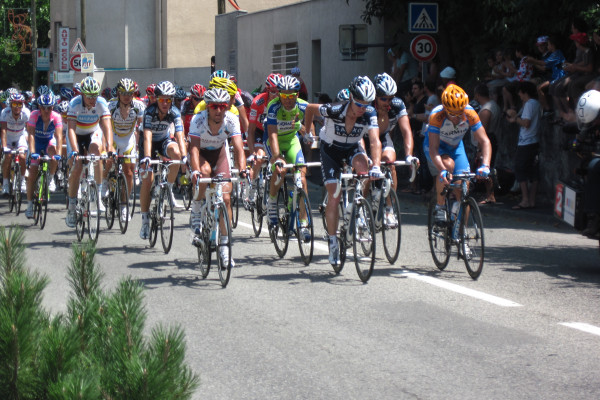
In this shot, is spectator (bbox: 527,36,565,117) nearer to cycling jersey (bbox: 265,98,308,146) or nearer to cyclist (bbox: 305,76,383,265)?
cycling jersey (bbox: 265,98,308,146)

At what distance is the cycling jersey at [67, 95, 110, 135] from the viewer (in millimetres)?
13234

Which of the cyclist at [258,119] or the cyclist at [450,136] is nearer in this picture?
the cyclist at [450,136]

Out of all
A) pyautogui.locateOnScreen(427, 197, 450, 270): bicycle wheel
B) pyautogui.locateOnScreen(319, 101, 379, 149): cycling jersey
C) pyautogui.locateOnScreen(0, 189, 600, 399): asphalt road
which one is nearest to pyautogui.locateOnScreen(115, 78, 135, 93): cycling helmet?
pyautogui.locateOnScreen(0, 189, 600, 399): asphalt road

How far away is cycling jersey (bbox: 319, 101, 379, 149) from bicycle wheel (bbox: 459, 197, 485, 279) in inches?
52.0

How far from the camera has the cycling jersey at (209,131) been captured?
9992 millimetres

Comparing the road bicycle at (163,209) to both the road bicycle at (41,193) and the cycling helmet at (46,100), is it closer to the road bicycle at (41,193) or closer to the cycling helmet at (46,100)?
the road bicycle at (41,193)

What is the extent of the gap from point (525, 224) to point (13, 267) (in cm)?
1229

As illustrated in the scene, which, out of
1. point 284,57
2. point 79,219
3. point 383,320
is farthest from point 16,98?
point 284,57

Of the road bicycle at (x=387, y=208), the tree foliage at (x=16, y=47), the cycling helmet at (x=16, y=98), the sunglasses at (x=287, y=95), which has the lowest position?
the road bicycle at (x=387, y=208)

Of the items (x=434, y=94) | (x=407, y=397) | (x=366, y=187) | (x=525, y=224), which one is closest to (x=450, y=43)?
(x=434, y=94)

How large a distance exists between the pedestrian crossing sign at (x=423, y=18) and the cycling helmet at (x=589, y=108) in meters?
9.61

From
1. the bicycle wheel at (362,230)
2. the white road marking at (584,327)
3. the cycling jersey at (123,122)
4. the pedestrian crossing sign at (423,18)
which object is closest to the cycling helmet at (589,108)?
the bicycle wheel at (362,230)

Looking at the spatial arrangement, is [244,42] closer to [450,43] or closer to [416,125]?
[450,43]

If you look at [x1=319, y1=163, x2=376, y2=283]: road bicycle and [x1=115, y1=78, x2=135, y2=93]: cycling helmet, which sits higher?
[x1=115, y1=78, x2=135, y2=93]: cycling helmet
